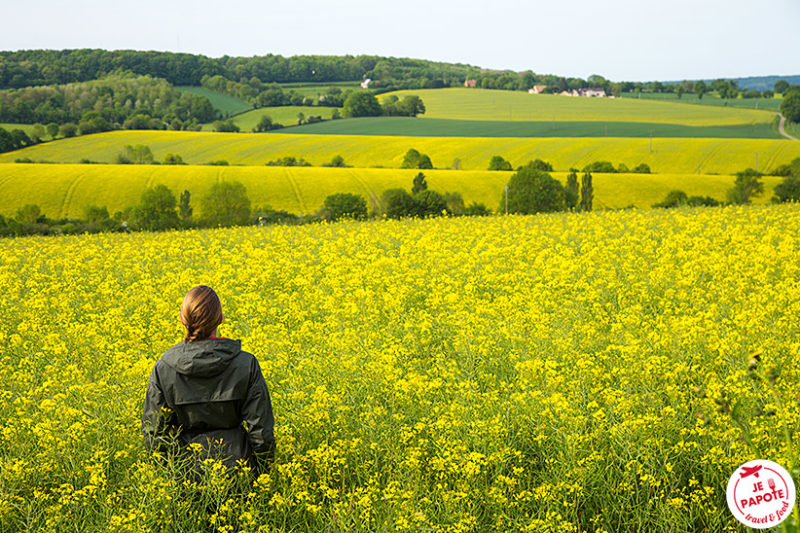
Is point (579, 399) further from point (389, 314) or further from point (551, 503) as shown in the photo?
point (389, 314)

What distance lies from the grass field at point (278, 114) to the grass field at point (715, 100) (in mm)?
72034

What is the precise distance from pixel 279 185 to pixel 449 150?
32841 mm

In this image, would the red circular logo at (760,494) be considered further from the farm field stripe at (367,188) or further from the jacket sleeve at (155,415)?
the farm field stripe at (367,188)

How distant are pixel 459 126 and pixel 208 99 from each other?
5182cm

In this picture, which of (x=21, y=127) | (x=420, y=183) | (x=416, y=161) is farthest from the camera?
(x=21, y=127)

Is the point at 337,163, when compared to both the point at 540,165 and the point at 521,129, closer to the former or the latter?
the point at 540,165

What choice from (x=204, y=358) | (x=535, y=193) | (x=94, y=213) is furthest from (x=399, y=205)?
(x=204, y=358)

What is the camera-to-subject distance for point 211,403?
427cm

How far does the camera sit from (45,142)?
97438mm

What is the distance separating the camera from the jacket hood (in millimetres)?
4148

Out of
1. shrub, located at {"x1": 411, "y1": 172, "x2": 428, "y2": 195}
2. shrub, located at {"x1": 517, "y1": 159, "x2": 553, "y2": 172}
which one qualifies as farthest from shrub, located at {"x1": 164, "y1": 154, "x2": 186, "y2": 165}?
shrub, located at {"x1": 517, "y1": 159, "x2": 553, "y2": 172}

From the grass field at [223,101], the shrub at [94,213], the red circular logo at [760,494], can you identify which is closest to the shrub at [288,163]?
the shrub at [94,213]

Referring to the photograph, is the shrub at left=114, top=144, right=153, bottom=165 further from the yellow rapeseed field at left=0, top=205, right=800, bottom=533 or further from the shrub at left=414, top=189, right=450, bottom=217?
the yellow rapeseed field at left=0, top=205, right=800, bottom=533

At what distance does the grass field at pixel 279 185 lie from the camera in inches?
2270
